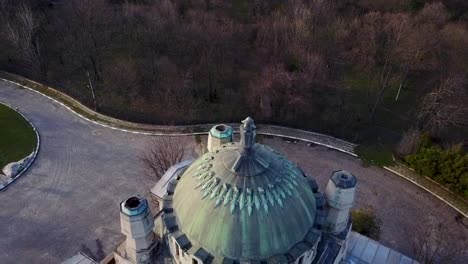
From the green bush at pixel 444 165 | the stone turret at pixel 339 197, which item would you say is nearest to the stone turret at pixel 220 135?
the stone turret at pixel 339 197

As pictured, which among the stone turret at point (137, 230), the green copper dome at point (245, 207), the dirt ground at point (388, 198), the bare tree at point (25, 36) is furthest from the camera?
the bare tree at point (25, 36)

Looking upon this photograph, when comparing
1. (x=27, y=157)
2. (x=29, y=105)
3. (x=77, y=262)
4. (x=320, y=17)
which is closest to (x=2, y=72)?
(x=29, y=105)

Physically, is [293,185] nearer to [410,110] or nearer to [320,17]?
[410,110]

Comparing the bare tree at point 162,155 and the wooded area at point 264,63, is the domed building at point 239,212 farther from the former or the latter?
the wooded area at point 264,63

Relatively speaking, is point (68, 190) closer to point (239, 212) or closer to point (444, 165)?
point (239, 212)

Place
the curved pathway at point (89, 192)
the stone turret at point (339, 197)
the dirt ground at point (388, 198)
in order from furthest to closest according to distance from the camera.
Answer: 1. the dirt ground at point (388, 198)
2. the curved pathway at point (89, 192)
3. the stone turret at point (339, 197)
